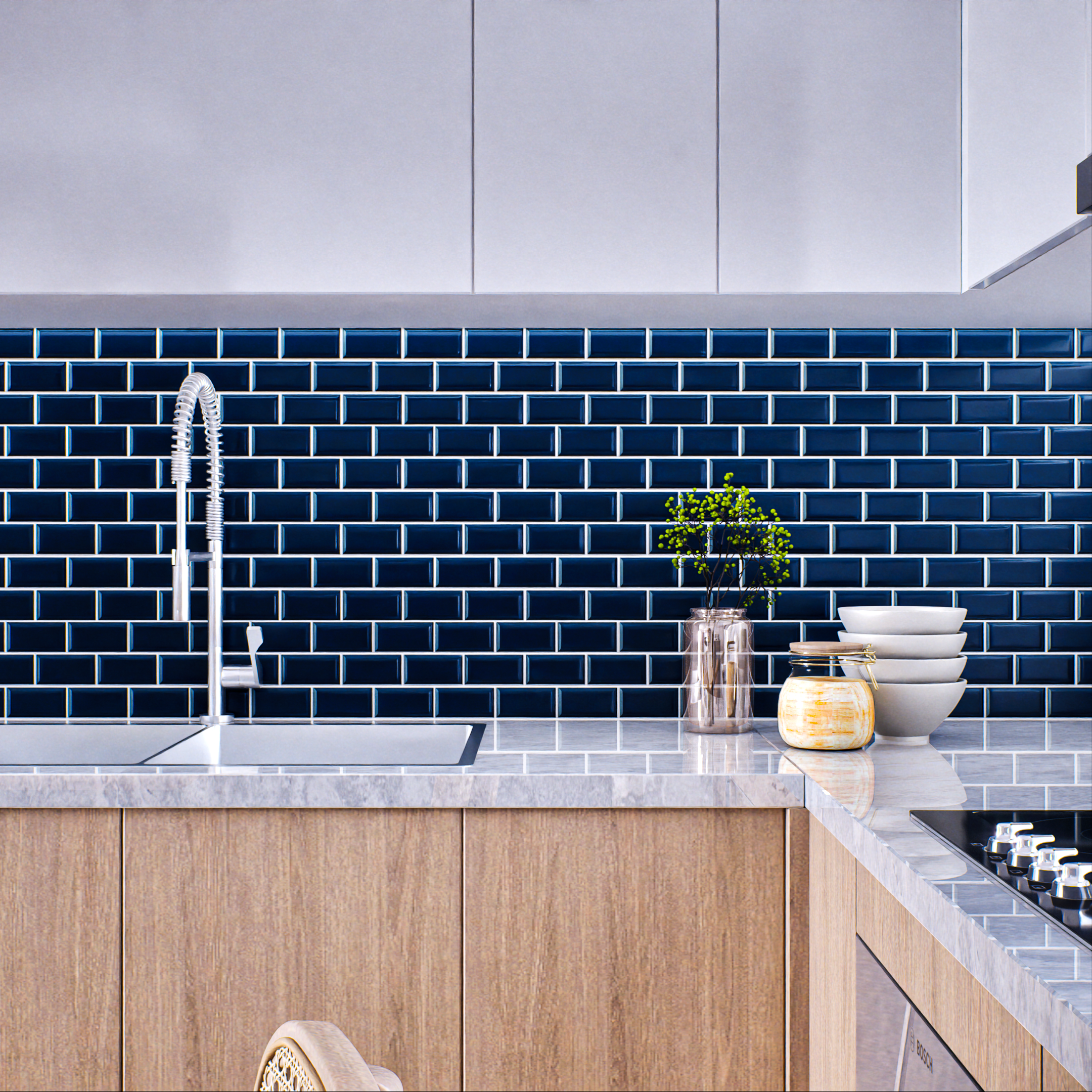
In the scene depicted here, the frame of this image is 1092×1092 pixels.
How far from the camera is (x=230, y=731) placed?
6.38ft

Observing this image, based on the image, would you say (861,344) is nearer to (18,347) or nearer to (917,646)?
(917,646)

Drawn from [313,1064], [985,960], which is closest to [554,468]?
[985,960]

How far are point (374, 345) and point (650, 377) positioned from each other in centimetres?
58

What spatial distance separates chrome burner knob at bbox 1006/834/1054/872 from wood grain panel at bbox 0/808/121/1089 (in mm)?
1204

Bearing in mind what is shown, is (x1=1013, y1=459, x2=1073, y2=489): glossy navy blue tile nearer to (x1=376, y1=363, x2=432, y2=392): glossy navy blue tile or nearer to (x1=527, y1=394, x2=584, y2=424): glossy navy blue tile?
(x1=527, y1=394, x2=584, y2=424): glossy navy blue tile

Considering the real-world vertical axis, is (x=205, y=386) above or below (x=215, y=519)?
above

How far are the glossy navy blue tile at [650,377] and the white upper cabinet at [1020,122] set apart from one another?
0.59 m

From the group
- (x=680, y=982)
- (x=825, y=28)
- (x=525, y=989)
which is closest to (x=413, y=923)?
(x=525, y=989)

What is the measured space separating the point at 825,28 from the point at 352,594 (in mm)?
1380

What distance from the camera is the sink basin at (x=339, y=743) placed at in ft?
6.37

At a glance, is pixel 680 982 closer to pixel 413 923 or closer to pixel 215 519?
pixel 413 923

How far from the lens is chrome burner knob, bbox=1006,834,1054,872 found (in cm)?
90

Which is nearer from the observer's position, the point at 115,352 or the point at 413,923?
the point at 413,923

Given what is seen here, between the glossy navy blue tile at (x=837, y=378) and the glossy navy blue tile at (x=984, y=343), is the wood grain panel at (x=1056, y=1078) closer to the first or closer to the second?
the glossy navy blue tile at (x=837, y=378)
